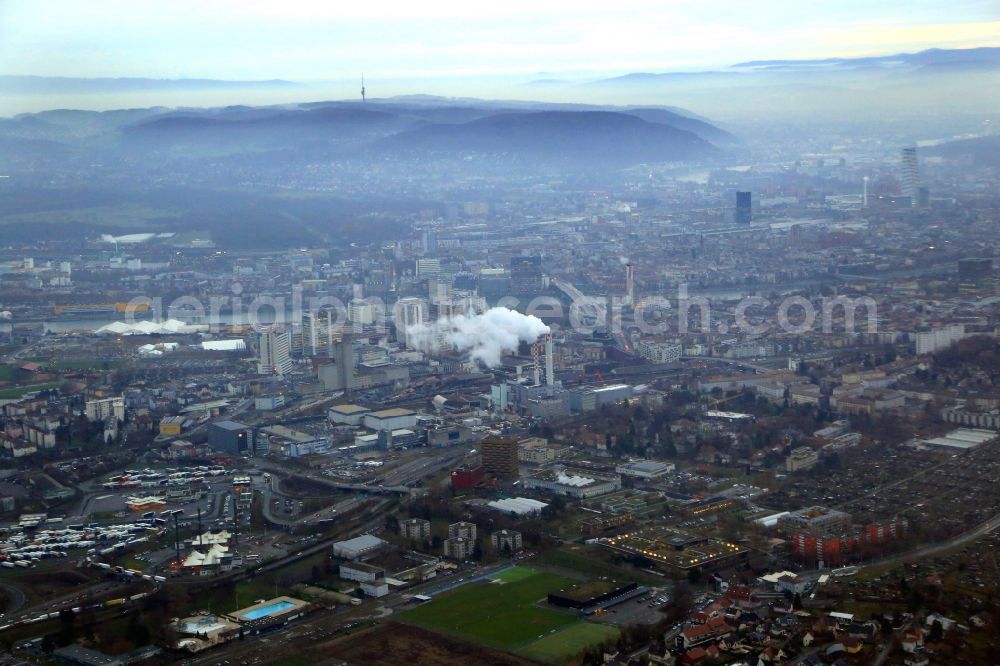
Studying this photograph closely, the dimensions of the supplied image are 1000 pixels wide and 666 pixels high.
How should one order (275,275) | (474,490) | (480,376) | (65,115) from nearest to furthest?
(474,490) → (480,376) → (275,275) → (65,115)

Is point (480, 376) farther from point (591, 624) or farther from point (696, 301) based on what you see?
point (591, 624)

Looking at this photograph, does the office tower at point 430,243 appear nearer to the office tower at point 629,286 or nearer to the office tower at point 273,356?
the office tower at point 629,286

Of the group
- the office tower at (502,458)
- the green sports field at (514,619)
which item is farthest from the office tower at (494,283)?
the green sports field at (514,619)

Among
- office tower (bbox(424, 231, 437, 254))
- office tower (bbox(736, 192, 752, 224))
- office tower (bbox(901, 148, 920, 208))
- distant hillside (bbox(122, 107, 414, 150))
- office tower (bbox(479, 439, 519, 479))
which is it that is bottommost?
office tower (bbox(479, 439, 519, 479))

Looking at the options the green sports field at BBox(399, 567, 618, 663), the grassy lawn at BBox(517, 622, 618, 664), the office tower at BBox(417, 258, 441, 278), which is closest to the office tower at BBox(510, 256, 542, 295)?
the office tower at BBox(417, 258, 441, 278)

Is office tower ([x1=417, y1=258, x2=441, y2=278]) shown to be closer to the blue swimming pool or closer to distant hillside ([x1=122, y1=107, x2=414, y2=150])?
the blue swimming pool

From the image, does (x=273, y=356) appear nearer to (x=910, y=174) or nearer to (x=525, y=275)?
(x=525, y=275)

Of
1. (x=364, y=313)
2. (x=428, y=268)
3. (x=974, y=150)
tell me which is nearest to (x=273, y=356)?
(x=364, y=313)

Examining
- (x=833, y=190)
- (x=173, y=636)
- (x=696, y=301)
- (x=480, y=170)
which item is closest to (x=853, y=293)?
(x=696, y=301)
